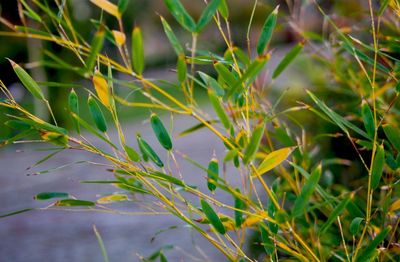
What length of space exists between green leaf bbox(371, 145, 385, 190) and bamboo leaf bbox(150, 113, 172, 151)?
11.5 inches

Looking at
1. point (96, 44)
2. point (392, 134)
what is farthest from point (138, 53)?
point (392, 134)

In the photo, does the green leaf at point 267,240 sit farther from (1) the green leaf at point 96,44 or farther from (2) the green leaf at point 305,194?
(1) the green leaf at point 96,44

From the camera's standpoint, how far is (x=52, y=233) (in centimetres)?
470

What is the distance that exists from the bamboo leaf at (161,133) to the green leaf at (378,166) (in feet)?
0.96

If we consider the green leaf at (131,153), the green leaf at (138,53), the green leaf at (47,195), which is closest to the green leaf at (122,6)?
the green leaf at (138,53)

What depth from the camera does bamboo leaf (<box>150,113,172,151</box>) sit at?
0.91 m

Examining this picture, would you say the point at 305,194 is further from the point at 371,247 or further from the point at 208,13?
the point at 208,13

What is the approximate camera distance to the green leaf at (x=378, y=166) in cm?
87

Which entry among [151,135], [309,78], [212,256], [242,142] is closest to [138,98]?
[151,135]

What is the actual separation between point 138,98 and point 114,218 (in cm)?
632

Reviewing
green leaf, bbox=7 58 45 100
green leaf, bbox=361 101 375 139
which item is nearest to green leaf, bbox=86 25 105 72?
green leaf, bbox=7 58 45 100

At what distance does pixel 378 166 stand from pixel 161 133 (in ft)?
1.03

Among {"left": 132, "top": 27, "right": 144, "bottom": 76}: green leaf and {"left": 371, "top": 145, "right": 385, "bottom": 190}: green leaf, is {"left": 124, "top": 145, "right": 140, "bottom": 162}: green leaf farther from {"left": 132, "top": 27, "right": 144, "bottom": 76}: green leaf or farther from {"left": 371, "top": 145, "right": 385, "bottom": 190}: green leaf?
{"left": 371, "top": 145, "right": 385, "bottom": 190}: green leaf

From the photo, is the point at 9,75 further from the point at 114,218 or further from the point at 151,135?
the point at 114,218
